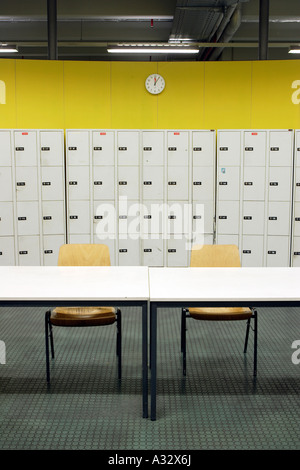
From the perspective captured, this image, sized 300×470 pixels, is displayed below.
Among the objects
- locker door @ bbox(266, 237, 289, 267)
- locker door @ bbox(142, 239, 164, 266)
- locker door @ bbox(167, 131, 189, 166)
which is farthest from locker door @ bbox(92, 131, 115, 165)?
locker door @ bbox(266, 237, 289, 267)

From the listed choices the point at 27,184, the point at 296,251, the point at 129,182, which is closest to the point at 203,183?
the point at 129,182

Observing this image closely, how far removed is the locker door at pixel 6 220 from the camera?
535cm

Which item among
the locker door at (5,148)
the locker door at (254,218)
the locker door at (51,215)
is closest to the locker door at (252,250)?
the locker door at (254,218)

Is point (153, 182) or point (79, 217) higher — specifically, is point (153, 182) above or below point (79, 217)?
above

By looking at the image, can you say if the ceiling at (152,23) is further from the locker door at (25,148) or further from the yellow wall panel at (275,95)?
the locker door at (25,148)

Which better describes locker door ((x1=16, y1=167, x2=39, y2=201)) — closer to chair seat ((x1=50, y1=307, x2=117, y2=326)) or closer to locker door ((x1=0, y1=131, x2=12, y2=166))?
locker door ((x1=0, y1=131, x2=12, y2=166))

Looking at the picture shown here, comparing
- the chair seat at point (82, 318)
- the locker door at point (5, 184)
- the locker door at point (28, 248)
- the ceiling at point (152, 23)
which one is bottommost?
the chair seat at point (82, 318)

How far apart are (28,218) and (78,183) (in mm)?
772

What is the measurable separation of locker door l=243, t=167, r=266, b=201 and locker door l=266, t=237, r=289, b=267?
22.0 inches

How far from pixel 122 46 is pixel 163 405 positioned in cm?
444

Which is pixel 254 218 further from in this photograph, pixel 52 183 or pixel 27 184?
pixel 27 184

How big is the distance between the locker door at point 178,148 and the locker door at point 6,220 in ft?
6.93

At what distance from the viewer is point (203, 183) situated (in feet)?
17.8

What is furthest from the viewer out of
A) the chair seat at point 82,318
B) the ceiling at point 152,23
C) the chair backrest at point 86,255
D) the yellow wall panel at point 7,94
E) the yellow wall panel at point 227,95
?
the ceiling at point 152,23
